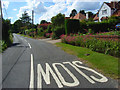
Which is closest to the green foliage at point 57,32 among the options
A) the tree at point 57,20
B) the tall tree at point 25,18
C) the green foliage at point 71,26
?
the green foliage at point 71,26

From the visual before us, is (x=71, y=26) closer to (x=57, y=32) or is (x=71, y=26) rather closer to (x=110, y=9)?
(x=57, y=32)

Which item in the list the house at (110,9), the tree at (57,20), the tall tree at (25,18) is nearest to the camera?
the tree at (57,20)

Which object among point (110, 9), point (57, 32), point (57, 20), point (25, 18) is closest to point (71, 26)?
point (57, 32)

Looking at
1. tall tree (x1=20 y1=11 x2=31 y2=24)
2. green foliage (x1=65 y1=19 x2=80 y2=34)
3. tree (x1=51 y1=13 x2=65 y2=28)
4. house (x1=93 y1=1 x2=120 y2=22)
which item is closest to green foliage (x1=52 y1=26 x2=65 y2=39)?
green foliage (x1=65 y1=19 x2=80 y2=34)

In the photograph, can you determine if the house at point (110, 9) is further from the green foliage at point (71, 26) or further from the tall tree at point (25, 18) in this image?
the tall tree at point (25, 18)

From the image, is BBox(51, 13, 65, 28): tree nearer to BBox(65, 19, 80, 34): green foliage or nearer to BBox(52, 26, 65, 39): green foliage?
BBox(52, 26, 65, 39): green foliage

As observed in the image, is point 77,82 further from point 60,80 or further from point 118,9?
point 118,9

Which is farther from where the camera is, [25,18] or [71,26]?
[25,18]

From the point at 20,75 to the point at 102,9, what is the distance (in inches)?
1716

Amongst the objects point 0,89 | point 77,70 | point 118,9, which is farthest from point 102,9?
point 0,89

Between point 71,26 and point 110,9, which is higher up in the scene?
point 110,9

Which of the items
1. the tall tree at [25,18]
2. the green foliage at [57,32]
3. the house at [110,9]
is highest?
the tall tree at [25,18]

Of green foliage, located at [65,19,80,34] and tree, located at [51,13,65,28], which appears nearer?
green foliage, located at [65,19,80,34]

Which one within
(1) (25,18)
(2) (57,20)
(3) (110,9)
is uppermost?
(1) (25,18)
